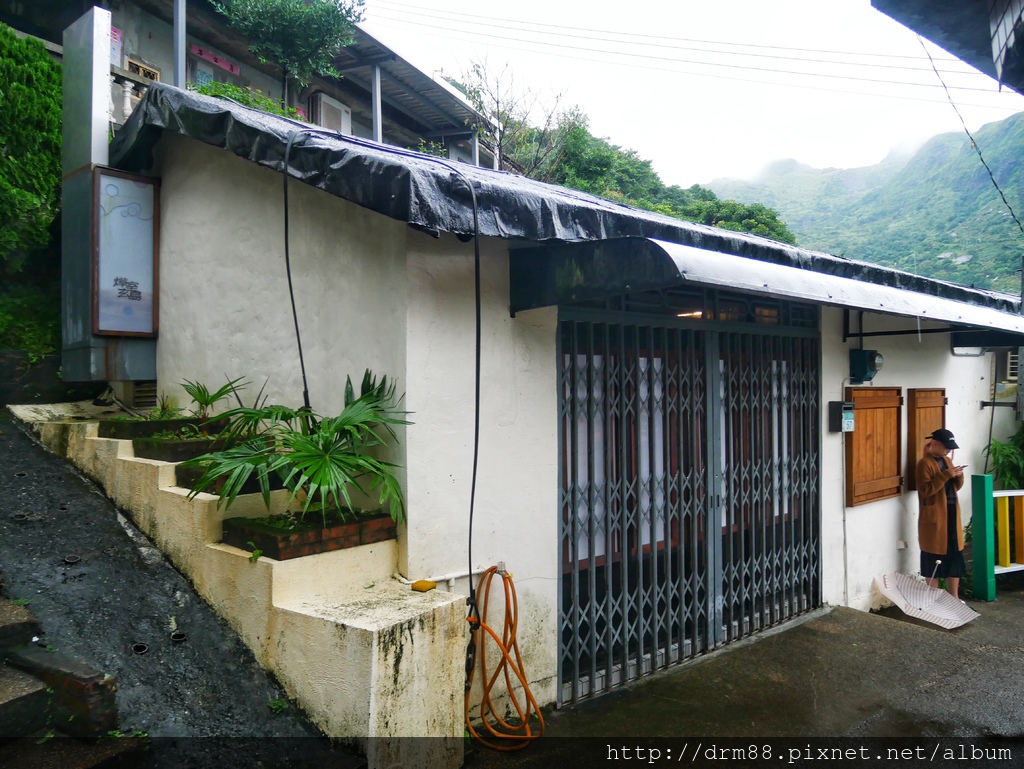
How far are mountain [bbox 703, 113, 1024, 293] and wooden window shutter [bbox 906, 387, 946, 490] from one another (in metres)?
8.91

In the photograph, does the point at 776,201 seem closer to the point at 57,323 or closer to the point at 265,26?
the point at 265,26

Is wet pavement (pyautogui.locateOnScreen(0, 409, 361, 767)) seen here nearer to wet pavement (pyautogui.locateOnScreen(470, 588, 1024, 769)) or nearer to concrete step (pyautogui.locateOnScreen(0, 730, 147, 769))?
concrete step (pyautogui.locateOnScreen(0, 730, 147, 769))

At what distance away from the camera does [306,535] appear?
2.96 metres

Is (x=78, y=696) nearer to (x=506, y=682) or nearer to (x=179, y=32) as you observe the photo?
(x=506, y=682)

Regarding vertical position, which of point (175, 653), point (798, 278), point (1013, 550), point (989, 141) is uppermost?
point (989, 141)

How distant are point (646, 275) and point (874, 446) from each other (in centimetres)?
468

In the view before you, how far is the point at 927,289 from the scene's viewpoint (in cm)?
634

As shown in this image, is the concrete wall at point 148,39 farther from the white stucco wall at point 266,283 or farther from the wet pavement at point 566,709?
the wet pavement at point 566,709

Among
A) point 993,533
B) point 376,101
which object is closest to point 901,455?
point 993,533

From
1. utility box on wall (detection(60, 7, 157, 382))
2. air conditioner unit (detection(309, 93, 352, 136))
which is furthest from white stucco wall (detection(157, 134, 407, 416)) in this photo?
air conditioner unit (detection(309, 93, 352, 136))

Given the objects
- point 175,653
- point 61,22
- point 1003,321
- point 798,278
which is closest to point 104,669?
point 175,653

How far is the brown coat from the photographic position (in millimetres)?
6555

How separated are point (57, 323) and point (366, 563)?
4454mm

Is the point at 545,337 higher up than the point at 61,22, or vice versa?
the point at 61,22
